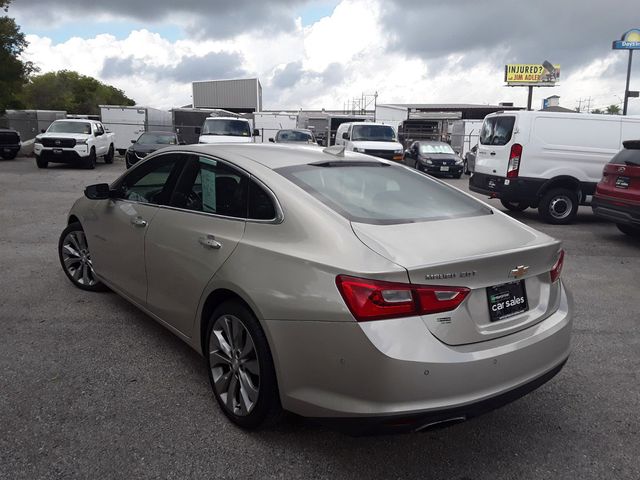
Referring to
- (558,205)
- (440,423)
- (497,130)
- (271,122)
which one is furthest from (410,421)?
(271,122)

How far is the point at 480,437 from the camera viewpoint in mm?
2951

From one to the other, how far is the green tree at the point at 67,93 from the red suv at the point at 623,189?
75407 millimetres

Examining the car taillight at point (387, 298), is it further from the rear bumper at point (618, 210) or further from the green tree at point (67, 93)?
the green tree at point (67, 93)

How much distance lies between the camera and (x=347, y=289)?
7.72 feet

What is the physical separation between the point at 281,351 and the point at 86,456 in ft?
3.74

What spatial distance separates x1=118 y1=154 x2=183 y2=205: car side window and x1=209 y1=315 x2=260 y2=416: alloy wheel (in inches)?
47.3

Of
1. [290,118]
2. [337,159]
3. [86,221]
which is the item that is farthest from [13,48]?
[337,159]

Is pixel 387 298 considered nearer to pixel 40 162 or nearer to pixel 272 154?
pixel 272 154

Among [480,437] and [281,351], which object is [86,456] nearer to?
[281,351]

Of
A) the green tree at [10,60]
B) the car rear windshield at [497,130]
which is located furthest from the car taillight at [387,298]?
the green tree at [10,60]

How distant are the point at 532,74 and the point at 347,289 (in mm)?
73307

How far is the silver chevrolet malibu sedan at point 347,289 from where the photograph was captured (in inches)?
91.3

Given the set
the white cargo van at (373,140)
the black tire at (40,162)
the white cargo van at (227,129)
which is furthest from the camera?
the white cargo van at (227,129)

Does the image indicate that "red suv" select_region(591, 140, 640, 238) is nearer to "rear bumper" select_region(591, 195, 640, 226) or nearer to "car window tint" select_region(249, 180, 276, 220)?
"rear bumper" select_region(591, 195, 640, 226)
